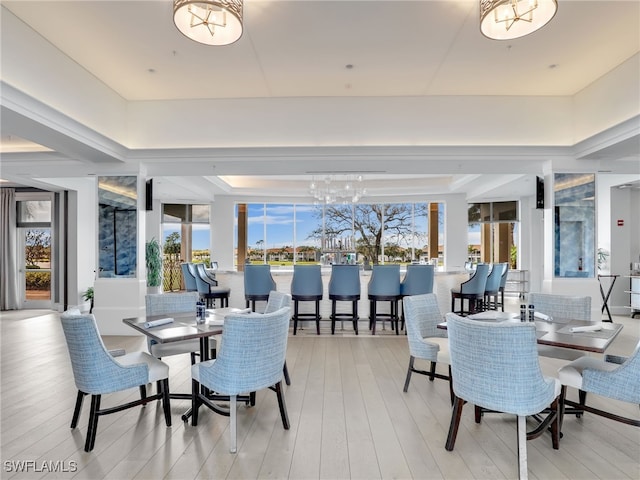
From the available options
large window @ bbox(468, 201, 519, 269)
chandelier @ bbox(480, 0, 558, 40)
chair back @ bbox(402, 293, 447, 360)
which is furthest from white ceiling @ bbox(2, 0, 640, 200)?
large window @ bbox(468, 201, 519, 269)

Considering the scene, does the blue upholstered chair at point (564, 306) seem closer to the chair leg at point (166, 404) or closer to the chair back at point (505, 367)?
the chair back at point (505, 367)

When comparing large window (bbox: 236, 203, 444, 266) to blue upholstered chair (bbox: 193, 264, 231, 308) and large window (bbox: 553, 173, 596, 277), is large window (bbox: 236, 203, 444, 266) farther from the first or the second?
large window (bbox: 553, 173, 596, 277)

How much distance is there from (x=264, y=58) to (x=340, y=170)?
2.36 metres

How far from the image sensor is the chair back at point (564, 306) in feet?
12.6

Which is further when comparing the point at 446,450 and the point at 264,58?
the point at 264,58

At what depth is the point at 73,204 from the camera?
9000 mm

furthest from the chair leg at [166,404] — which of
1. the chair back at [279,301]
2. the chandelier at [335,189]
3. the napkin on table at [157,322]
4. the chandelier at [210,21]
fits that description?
the chandelier at [335,189]

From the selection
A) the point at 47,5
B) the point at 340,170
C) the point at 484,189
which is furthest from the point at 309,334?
the point at 484,189

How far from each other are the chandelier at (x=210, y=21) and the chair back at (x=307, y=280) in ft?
11.6

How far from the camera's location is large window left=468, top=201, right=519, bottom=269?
36.6 ft

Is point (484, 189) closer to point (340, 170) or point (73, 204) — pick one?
point (340, 170)

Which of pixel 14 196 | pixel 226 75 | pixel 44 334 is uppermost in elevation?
pixel 226 75

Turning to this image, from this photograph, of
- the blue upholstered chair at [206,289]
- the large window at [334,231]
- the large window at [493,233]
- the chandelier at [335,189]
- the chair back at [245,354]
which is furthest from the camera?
the large window at [334,231]

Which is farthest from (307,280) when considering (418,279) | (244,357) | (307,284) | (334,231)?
(334,231)
